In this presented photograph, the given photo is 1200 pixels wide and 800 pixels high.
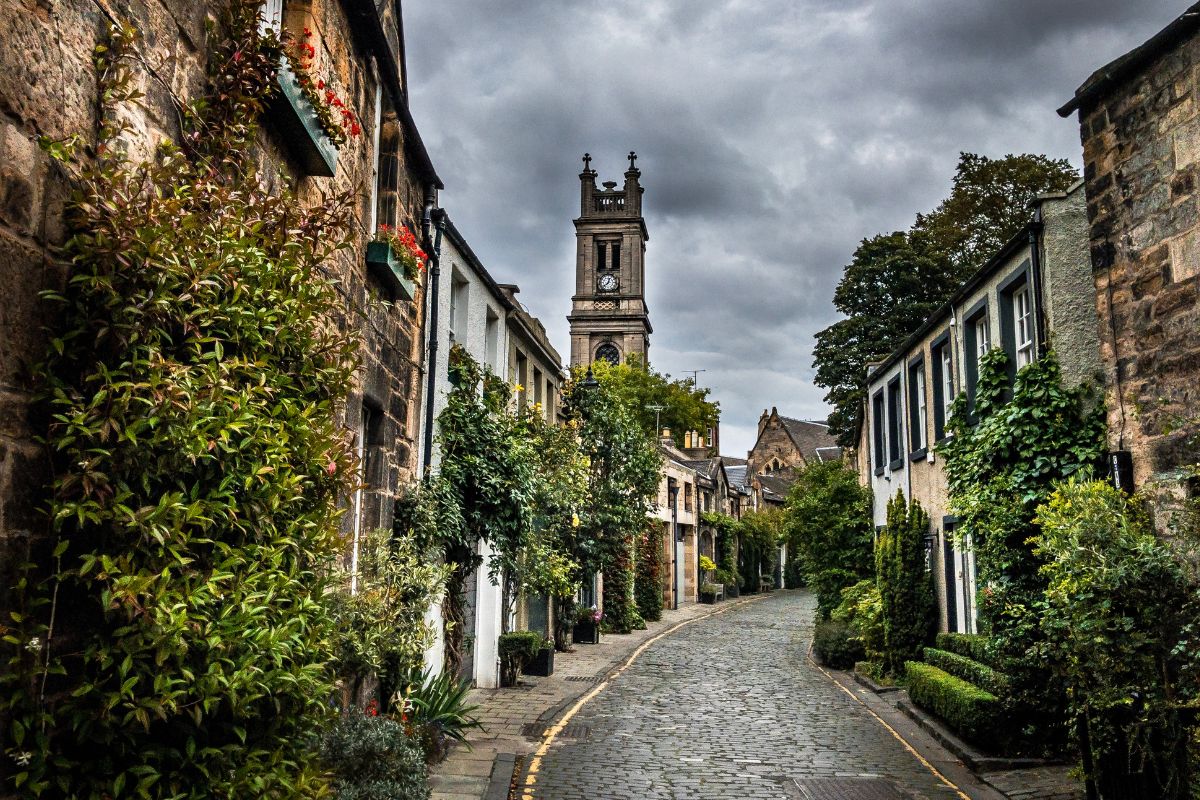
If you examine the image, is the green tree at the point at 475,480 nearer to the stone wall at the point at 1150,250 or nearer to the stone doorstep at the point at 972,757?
the stone doorstep at the point at 972,757

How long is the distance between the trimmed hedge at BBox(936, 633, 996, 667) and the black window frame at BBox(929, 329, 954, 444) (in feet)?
10.8

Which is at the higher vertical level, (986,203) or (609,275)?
(609,275)

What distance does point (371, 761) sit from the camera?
22.4ft

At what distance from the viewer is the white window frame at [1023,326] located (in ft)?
40.5

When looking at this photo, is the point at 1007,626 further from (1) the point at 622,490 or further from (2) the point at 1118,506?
(1) the point at 622,490

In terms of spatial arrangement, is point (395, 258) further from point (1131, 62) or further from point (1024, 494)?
point (1024, 494)

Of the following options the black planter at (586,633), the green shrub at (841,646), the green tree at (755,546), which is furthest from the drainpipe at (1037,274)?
the green tree at (755,546)

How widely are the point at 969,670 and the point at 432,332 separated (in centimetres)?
806

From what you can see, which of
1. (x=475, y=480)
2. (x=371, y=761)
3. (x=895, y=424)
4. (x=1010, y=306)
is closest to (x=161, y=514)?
(x=371, y=761)

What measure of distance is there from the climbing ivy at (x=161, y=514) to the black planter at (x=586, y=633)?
2014 cm

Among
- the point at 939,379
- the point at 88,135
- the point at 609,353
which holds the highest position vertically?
the point at 609,353

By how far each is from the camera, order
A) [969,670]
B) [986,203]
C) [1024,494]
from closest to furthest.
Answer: [1024,494] < [969,670] < [986,203]

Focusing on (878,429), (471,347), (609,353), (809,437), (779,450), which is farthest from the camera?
(809,437)

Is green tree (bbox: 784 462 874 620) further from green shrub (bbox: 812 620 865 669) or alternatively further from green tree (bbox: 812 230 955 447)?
green tree (bbox: 812 230 955 447)
